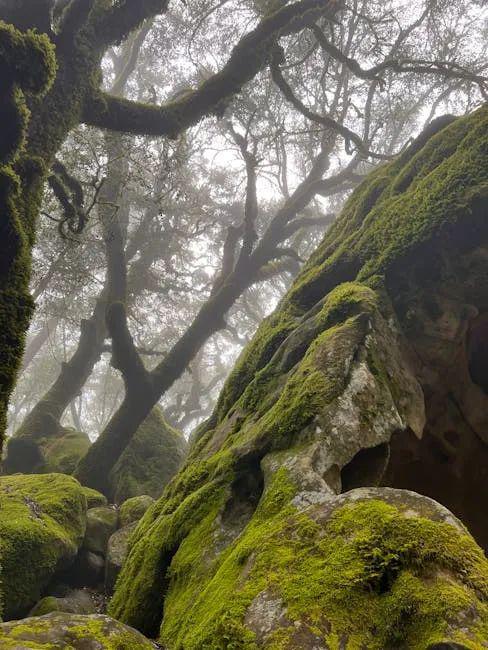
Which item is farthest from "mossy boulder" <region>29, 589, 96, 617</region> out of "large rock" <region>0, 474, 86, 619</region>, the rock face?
the rock face

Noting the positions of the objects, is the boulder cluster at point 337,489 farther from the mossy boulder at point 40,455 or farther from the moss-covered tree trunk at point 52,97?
the mossy boulder at point 40,455

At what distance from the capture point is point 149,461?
44.7 ft

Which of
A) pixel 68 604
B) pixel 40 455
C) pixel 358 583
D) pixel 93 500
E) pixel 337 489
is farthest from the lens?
pixel 40 455

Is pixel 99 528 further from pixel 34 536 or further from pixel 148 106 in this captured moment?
pixel 148 106

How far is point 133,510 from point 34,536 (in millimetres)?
2820

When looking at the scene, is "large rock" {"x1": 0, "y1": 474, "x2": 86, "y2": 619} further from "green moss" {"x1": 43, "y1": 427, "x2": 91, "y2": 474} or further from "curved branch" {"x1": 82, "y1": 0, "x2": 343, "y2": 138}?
"curved branch" {"x1": 82, "y1": 0, "x2": 343, "y2": 138}

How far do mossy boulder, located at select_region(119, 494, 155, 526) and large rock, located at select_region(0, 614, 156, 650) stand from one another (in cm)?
623

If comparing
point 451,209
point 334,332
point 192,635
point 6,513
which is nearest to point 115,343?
point 6,513

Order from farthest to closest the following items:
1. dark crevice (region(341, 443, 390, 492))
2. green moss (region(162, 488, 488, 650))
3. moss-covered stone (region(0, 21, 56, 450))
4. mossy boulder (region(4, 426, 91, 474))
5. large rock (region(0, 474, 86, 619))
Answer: mossy boulder (region(4, 426, 91, 474)), large rock (region(0, 474, 86, 619)), dark crevice (region(341, 443, 390, 492)), moss-covered stone (region(0, 21, 56, 450)), green moss (region(162, 488, 488, 650))

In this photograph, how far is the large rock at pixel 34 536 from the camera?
20.3ft

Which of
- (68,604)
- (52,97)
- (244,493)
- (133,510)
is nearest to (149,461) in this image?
(133,510)

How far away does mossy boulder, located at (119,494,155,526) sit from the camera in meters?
9.08

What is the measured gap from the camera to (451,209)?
598 cm

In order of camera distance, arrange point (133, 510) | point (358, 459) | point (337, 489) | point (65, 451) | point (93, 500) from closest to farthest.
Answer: point (337, 489) < point (358, 459) < point (133, 510) < point (93, 500) < point (65, 451)
